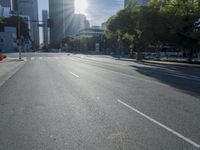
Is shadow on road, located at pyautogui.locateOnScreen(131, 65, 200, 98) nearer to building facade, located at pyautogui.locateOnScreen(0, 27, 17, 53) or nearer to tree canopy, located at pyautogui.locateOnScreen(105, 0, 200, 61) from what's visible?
tree canopy, located at pyautogui.locateOnScreen(105, 0, 200, 61)

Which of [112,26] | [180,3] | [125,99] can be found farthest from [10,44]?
[125,99]

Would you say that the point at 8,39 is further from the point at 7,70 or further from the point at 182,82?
the point at 182,82

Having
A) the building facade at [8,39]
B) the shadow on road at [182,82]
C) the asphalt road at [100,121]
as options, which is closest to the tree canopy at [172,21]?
the shadow on road at [182,82]

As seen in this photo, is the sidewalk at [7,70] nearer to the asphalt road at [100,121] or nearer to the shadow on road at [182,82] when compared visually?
the asphalt road at [100,121]

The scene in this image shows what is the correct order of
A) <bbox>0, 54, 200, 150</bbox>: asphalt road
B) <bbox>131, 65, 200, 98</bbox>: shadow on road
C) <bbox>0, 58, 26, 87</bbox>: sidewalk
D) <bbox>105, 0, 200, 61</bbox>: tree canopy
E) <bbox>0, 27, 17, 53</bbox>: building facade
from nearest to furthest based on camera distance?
<bbox>0, 54, 200, 150</bbox>: asphalt road → <bbox>131, 65, 200, 98</bbox>: shadow on road → <bbox>0, 58, 26, 87</bbox>: sidewalk → <bbox>105, 0, 200, 61</bbox>: tree canopy → <bbox>0, 27, 17, 53</bbox>: building facade

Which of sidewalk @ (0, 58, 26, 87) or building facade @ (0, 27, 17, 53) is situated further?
building facade @ (0, 27, 17, 53)

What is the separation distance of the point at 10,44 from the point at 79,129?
136633 mm

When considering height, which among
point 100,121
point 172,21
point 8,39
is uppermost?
point 8,39

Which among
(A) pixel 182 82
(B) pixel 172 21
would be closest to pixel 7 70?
(A) pixel 182 82

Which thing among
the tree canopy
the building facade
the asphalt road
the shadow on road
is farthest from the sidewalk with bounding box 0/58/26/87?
the building facade

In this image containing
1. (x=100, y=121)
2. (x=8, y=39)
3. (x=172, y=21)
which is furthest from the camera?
(x=8, y=39)

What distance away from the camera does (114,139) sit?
488 cm

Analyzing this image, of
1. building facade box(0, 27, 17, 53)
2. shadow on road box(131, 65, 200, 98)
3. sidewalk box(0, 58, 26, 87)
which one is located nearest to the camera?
shadow on road box(131, 65, 200, 98)

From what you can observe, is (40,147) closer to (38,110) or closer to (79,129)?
(79,129)
